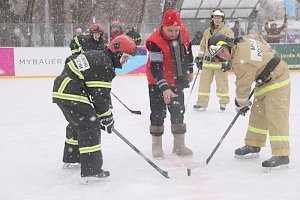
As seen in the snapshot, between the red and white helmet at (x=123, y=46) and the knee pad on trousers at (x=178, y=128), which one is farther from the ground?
the red and white helmet at (x=123, y=46)

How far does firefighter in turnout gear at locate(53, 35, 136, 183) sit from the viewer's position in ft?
11.2

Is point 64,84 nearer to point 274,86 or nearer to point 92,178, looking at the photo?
point 92,178

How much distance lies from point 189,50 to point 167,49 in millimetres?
353

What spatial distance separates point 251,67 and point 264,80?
0.82ft

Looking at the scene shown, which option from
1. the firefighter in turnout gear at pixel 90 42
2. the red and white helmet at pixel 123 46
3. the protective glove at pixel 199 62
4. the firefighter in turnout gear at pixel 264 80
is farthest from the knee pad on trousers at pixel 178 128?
the protective glove at pixel 199 62

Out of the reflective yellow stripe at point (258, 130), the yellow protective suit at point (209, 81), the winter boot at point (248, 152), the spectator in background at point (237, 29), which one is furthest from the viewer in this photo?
the spectator in background at point (237, 29)

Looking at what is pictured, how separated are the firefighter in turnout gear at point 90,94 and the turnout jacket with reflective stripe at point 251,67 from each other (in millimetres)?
796

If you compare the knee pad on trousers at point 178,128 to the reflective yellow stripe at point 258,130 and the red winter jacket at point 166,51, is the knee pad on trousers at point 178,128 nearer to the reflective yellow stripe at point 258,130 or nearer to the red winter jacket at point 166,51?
the red winter jacket at point 166,51

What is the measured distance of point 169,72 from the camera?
14.0ft

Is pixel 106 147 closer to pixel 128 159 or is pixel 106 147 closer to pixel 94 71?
pixel 128 159

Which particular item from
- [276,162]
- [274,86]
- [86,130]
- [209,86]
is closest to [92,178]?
[86,130]

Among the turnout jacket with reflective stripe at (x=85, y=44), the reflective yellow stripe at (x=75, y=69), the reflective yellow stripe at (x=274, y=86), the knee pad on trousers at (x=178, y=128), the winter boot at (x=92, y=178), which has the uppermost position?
the turnout jacket with reflective stripe at (x=85, y=44)

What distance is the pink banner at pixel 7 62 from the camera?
11219 mm

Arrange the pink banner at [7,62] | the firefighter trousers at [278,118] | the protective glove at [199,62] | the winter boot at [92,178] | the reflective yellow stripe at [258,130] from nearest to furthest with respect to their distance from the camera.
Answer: the winter boot at [92,178], the firefighter trousers at [278,118], the reflective yellow stripe at [258,130], the protective glove at [199,62], the pink banner at [7,62]
